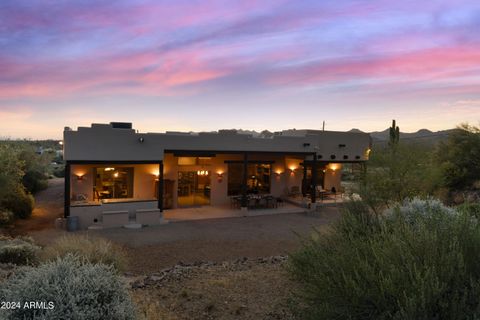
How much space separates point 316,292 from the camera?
3.99 meters

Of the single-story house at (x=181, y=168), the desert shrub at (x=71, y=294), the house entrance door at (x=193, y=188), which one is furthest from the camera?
the house entrance door at (x=193, y=188)

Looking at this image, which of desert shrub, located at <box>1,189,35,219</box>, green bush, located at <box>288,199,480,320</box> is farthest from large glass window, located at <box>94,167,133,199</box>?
green bush, located at <box>288,199,480,320</box>

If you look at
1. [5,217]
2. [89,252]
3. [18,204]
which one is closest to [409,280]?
[89,252]

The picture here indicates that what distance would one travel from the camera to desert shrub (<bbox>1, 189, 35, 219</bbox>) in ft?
50.3

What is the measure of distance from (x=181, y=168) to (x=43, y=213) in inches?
295

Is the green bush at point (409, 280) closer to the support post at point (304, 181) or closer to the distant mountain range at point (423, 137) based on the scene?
the support post at point (304, 181)

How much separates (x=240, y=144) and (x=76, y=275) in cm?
1486

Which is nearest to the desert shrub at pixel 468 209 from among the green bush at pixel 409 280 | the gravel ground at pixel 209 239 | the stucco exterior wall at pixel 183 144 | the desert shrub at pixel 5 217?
the green bush at pixel 409 280

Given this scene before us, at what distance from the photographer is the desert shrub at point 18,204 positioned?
1532cm

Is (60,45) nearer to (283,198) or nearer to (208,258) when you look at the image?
(208,258)

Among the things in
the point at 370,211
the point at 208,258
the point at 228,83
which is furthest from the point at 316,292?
the point at 228,83

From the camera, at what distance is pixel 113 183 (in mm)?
17406

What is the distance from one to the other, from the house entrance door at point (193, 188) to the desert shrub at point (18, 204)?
24.5 feet

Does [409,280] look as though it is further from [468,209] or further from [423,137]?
[423,137]
